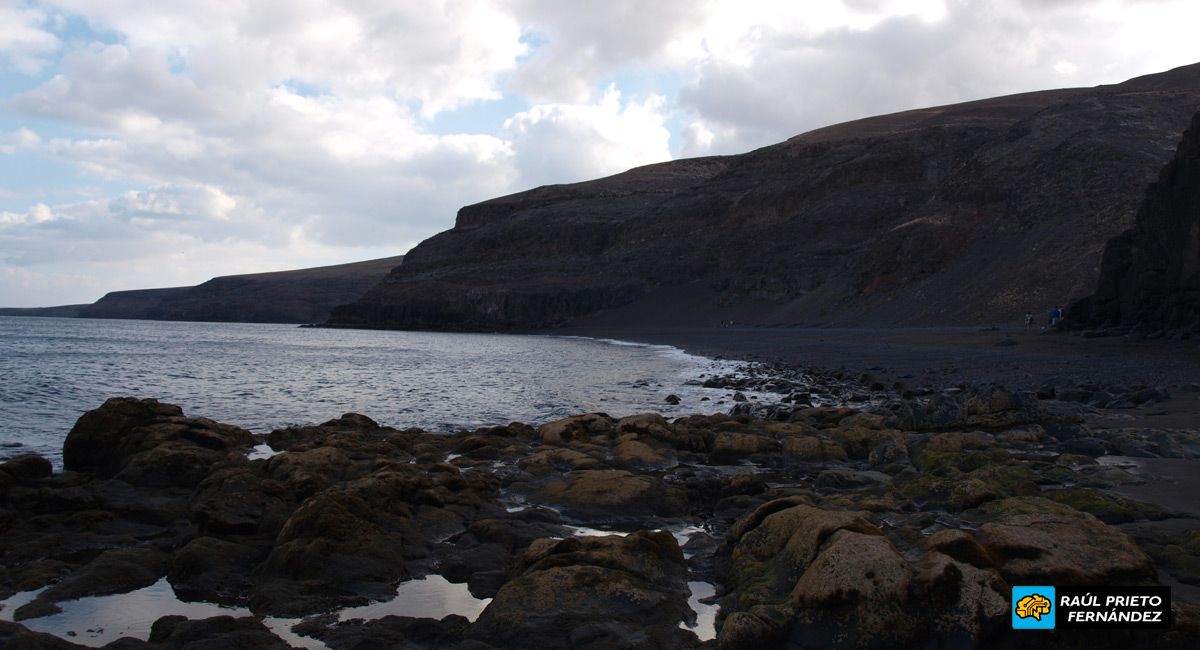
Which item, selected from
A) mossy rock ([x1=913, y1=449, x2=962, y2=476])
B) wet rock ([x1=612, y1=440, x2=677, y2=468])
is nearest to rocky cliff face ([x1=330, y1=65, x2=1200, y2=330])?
mossy rock ([x1=913, y1=449, x2=962, y2=476])

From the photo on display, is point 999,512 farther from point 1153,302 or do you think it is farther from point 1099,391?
point 1153,302

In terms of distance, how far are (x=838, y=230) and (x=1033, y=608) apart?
3015 inches

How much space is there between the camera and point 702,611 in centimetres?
560

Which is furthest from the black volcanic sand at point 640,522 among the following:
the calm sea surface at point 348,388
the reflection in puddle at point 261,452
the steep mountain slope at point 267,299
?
the steep mountain slope at point 267,299

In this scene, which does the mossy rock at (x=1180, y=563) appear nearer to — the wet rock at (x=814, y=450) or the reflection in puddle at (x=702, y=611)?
the reflection in puddle at (x=702, y=611)

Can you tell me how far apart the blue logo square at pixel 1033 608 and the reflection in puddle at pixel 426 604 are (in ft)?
12.1

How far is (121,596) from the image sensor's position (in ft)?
19.5

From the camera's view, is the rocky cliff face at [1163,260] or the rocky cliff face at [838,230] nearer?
the rocky cliff face at [1163,260]

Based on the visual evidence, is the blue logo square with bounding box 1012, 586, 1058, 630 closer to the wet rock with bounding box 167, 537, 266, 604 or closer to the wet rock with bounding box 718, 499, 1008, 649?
the wet rock with bounding box 718, 499, 1008, 649

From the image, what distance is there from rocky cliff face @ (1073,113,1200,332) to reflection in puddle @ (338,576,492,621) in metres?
24.8

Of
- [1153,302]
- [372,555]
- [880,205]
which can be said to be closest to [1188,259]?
[1153,302]

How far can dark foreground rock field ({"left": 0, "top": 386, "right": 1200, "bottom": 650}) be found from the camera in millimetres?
4770

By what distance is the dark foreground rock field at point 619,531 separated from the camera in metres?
4.77

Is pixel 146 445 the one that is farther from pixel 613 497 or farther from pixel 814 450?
pixel 814 450
